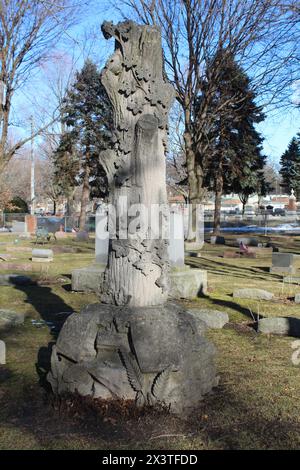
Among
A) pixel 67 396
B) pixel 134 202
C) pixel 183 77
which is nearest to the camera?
pixel 67 396

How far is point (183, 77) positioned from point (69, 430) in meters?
21.7

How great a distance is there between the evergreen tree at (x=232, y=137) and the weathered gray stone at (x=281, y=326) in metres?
17.4

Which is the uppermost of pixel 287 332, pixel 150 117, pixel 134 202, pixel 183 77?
pixel 183 77

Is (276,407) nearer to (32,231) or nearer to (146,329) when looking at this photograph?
(146,329)

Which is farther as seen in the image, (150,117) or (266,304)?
(266,304)

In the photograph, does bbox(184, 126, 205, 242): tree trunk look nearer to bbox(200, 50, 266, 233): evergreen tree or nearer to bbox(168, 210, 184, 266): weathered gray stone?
bbox(200, 50, 266, 233): evergreen tree

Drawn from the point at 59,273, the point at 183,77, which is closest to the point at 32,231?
the point at 183,77

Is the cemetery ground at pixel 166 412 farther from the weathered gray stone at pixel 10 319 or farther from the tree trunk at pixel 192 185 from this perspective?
the tree trunk at pixel 192 185

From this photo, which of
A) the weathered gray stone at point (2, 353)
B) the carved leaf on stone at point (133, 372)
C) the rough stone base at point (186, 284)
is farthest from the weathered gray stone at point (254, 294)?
the carved leaf on stone at point (133, 372)

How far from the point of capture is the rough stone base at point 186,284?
9.98 meters

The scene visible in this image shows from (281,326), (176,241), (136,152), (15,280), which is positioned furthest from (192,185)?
(136,152)

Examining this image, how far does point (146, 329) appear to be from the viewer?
4250 mm

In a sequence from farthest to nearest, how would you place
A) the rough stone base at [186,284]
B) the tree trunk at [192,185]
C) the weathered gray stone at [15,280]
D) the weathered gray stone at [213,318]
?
the tree trunk at [192,185] < the weathered gray stone at [15,280] < the rough stone base at [186,284] < the weathered gray stone at [213,318]
